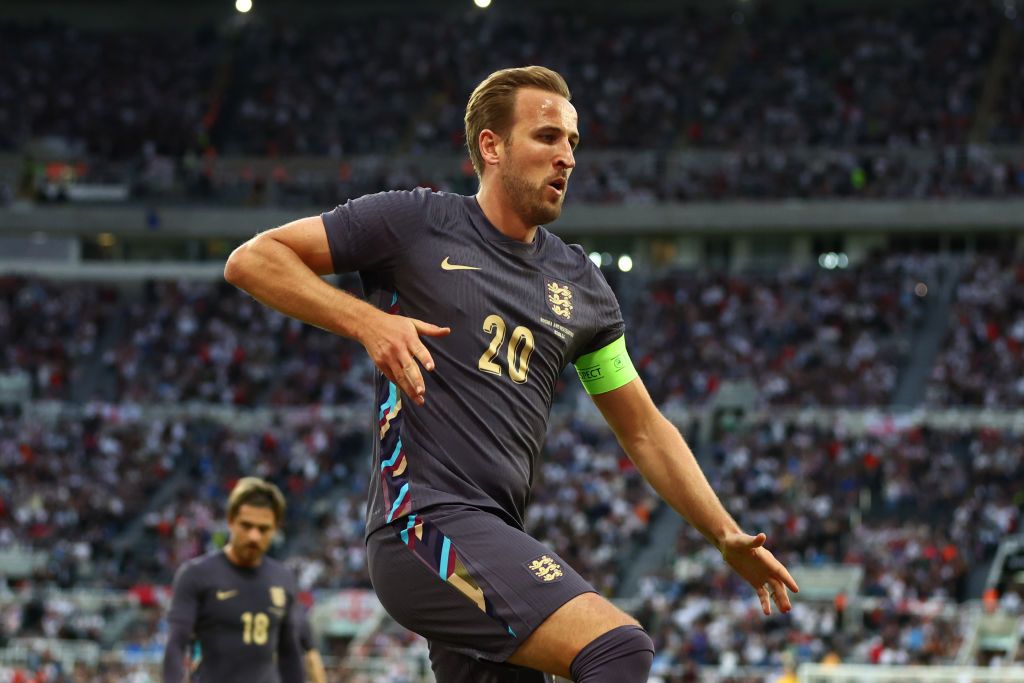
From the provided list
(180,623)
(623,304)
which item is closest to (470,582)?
(180,623)

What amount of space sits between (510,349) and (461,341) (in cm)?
15

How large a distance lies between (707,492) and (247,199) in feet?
146

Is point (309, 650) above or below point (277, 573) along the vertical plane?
below

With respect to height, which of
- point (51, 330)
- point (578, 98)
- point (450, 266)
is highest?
point (578, 98)

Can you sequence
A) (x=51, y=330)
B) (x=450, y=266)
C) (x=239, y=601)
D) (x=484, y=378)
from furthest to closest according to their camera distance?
(x=51, y=330) < (x=239, y=601) < (x=450, y=266) < (x=484, y=378)

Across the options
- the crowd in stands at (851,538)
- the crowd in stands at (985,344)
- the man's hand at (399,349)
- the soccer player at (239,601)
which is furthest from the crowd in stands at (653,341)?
the man's hand at (399,349)

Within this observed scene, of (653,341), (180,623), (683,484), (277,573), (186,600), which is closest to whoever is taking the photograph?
(683,484)

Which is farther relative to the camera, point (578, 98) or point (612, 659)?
point (578, 98)

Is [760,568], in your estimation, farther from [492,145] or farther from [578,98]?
[578,98]

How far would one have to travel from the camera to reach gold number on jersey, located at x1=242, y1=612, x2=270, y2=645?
868cm

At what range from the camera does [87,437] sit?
1506 inches

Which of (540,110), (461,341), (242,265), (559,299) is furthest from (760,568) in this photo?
(242,265)

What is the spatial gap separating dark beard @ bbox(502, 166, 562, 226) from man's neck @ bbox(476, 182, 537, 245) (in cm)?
3

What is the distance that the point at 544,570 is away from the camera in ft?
14.0
